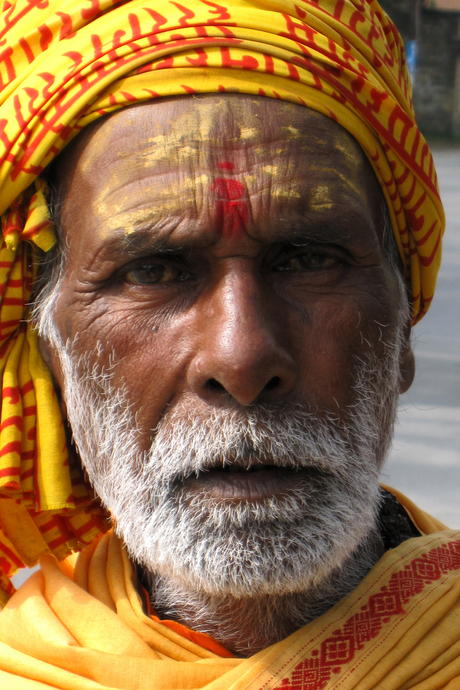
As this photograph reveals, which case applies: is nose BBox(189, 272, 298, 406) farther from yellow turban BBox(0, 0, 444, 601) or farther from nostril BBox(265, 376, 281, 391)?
yellow turban BBox(0, 0, 444, 601)

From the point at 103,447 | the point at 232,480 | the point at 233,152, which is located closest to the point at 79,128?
the point at 233,152

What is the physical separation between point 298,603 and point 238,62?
4.86ft

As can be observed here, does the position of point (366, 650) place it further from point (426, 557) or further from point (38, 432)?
point (38, 432)

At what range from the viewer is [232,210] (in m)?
1.90

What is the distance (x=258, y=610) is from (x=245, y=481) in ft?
1.68

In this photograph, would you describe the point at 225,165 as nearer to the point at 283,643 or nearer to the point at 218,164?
the point at 218,164

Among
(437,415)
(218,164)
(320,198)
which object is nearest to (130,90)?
(218,164)

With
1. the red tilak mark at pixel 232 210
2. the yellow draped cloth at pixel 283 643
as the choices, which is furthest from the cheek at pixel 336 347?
the yellow draped cloth at pixel 283 643

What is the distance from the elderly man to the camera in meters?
1.89

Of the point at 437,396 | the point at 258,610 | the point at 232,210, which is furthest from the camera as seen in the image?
the point at 437,396

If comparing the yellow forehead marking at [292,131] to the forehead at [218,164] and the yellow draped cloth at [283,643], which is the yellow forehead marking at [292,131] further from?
the yellow draped cloth at [283,643]

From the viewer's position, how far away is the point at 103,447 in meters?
2.16

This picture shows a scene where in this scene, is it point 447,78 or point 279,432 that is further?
point 447,78

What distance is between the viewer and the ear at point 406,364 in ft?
8.03
